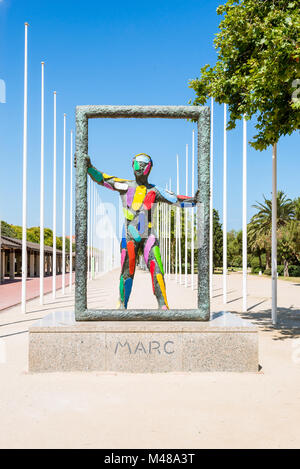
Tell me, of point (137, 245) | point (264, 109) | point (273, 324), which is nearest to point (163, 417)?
point (137, 245)

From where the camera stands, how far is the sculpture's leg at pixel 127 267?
27.0 ft

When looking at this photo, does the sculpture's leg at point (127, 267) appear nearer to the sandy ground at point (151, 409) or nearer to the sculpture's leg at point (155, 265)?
the sculpture's leg at point (155, 265)

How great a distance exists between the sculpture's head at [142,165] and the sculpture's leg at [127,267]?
1223 millimetres

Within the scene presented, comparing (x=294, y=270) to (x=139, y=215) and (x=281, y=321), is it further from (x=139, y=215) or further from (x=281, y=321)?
(x=139, y=215)

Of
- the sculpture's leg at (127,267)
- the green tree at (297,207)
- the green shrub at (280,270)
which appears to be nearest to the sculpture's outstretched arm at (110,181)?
the sculpture's leg at (127,267)

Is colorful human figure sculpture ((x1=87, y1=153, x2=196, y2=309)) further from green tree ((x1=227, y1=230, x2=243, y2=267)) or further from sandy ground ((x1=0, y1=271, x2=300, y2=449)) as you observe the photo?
green tree ((x1=227, y1=230, x2=243, y2=267))

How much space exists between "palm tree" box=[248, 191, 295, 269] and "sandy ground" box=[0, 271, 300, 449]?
159 feet

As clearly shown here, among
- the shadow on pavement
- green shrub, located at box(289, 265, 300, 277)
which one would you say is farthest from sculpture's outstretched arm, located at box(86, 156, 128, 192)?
green shrub, located at box(289, 265, 300, 277)

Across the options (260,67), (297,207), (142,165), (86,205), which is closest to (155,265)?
(86,205)

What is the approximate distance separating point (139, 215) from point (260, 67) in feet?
13.7

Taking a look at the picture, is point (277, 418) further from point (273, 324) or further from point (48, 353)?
point (273, 324)

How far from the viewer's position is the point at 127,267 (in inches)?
328

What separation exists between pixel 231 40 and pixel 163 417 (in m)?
8.47
